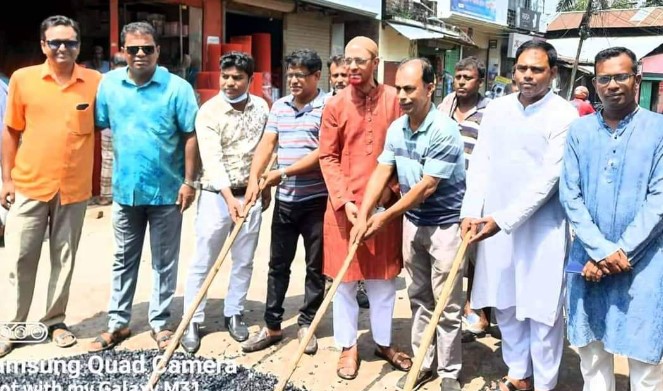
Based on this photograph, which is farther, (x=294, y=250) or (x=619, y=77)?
(x=294, y=250)

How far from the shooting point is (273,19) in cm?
1216

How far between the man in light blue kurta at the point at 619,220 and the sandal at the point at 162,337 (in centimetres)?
242

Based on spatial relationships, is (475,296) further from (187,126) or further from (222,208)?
(187,126)

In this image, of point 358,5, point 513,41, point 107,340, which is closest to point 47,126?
point 107,340

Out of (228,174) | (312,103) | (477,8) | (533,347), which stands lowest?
(533,347)

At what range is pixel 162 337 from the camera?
3820 mm

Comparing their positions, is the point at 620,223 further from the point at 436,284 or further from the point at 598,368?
the point at 436,284

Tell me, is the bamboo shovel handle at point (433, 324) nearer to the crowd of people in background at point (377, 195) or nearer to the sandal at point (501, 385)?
the crowd of people in background at point (377, 195)

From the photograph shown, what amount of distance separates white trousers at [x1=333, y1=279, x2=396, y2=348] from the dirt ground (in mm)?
222

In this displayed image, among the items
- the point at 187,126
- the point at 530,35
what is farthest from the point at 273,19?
the point at 530,35

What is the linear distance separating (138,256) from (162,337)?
56 centimetres

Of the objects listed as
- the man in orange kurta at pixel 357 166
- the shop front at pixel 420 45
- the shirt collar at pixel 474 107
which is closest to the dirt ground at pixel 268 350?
the man in orange kurta at pixel 357 166

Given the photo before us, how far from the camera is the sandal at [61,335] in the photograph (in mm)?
3826

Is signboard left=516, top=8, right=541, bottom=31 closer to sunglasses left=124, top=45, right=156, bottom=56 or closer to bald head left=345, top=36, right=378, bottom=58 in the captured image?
bald head left=345, top=36, right=378, bottom=58
